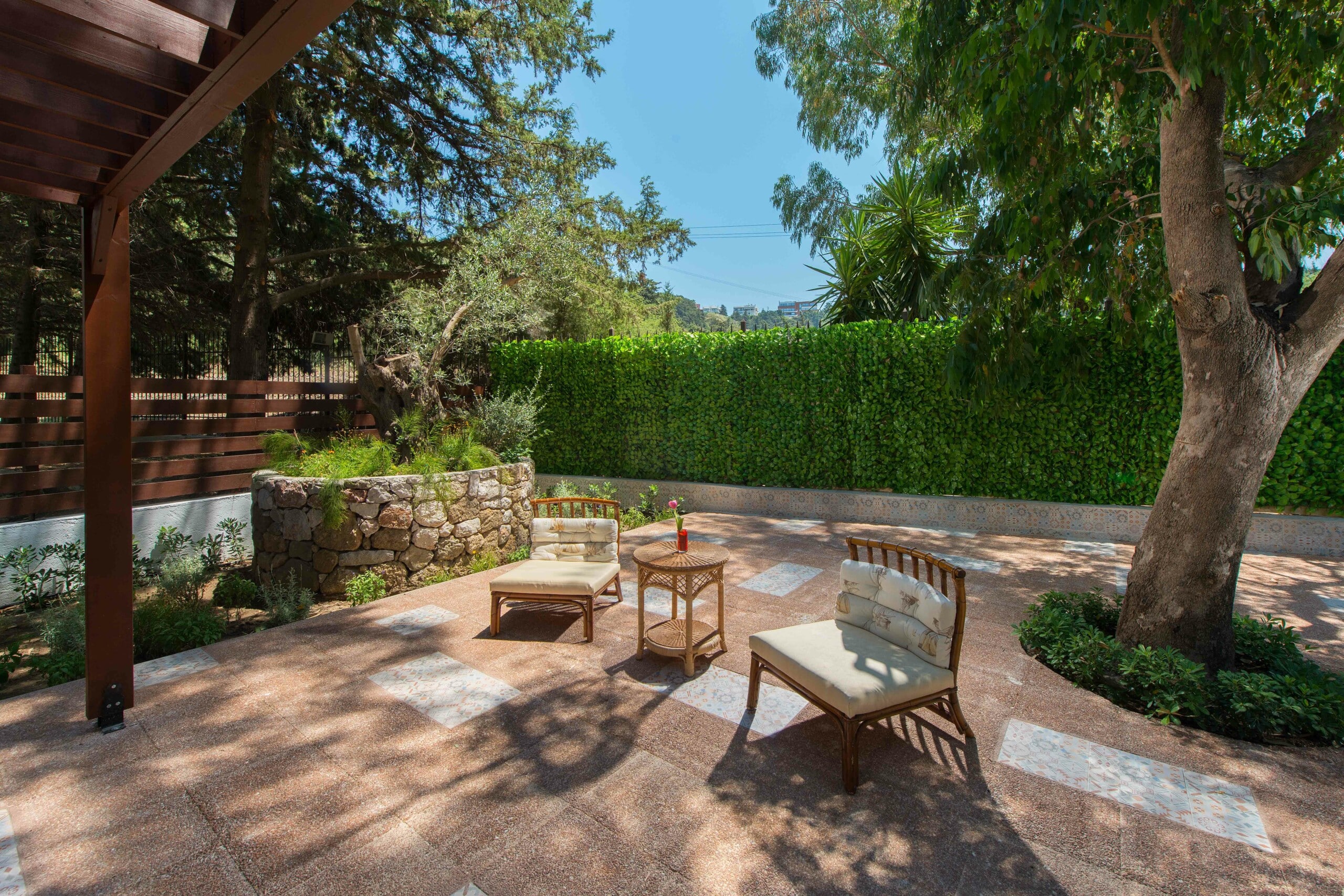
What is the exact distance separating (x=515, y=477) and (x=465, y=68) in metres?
6.38

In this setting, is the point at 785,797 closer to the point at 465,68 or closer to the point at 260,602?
the point at 260,602

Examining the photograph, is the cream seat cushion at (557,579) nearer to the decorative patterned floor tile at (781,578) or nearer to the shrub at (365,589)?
the decorative patterned floor tile at (781,578)

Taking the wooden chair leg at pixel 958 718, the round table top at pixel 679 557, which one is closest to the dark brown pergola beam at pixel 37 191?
the round table top at pixel 679 557

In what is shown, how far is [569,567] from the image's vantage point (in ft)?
14.7

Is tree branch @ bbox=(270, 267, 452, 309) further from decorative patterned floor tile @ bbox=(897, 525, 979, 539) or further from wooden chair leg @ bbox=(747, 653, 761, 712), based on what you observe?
wooden chair leg @ bbox=(747, 653, 761, 712)

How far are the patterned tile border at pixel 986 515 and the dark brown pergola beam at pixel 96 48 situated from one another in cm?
713

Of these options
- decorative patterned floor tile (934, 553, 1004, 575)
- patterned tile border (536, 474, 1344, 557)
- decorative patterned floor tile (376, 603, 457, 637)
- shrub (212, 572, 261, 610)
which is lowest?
shrub (212, 572, 261, 610)

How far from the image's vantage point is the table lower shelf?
3.70 metres

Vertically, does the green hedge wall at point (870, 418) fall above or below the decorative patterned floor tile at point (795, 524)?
above

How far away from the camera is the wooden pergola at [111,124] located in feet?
6.29

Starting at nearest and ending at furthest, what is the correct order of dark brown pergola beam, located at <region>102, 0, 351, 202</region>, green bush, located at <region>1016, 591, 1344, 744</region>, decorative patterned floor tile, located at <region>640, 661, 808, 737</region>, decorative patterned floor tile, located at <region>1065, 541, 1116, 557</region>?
dark brown pergola beam, located at <region>102, 0, 351, 202</region> → green bush, located at <region>1016, 591, 1344, 744</region> → decorative patterned floor tile, located at <region>640, 661, 808, 737</region> → decorative patterned floor tile, located at <region>1065, 541, 1116, 557</region>

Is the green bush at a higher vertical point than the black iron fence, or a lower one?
lower

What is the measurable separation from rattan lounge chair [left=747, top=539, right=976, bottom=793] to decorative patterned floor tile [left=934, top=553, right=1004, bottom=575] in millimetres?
2902

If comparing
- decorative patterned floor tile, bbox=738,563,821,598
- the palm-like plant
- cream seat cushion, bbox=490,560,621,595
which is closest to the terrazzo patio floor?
cream seat cushion, bbox=490,560,621,595
